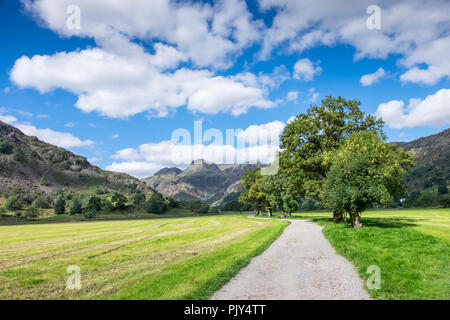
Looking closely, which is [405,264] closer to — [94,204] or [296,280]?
[296,280]

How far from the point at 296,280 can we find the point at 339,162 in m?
20.9

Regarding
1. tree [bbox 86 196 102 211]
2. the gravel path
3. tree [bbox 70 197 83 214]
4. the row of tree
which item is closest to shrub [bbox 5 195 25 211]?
tree [bbox 70 197 83 214]

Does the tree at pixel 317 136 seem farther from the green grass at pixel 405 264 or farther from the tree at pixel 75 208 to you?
the tree at pixel 75 208

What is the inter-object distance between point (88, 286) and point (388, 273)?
514 inches

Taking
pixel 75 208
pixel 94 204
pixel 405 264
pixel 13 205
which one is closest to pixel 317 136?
pixel 405 264

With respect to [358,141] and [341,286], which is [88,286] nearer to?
[341,286]

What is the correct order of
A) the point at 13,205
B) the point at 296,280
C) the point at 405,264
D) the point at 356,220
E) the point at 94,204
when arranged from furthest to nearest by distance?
the point at 13,205 → the point at 94,204 → the point at 356,220 → the point at 405,264 → the point at 296,280

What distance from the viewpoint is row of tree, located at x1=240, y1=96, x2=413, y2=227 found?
27641mm

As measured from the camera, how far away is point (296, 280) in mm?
11117

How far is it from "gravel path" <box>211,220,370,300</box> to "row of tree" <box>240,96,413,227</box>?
43.6 feet

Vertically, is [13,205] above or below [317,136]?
below

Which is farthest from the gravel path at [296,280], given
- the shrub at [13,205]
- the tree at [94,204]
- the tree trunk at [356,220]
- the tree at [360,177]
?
the shrub at [13,205]

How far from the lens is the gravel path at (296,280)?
30.5ft

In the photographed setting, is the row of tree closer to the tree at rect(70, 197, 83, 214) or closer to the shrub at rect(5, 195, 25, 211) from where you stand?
the tree at rect(70, 197, 83, 214)
